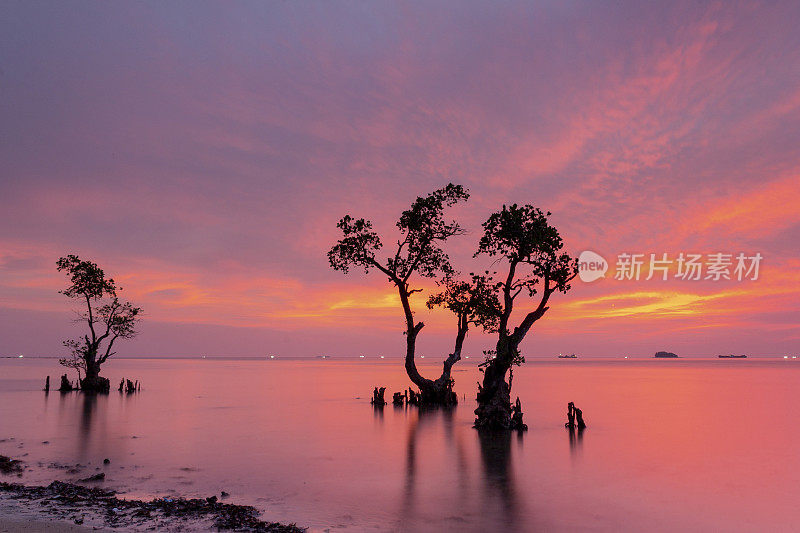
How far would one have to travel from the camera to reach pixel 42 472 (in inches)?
927

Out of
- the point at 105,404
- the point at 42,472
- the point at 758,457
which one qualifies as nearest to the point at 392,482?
the point at 42,472

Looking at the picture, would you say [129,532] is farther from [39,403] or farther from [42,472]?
[39,403]

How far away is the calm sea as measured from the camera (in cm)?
1920

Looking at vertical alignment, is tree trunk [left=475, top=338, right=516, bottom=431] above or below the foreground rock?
above

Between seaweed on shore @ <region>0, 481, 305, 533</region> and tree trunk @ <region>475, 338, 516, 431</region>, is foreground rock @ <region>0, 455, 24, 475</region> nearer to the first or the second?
seaweed on shore @ <region>0, 481, 305, 533</region>

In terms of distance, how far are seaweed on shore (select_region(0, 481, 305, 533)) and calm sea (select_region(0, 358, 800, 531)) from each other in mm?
1585

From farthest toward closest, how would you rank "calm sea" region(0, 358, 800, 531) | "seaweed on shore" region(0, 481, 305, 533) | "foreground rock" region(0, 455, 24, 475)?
"foreground rock" region(0, 455, 24, 475) → "calm sea" region(0, 358, 800, 531) → "seaweed on shore" region(0, 481, 305, 533)

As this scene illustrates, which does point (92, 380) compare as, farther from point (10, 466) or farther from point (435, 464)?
point (435, 464)

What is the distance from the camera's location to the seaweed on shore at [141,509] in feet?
51.0

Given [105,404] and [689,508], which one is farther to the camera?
[105,404]

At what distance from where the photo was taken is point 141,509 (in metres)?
16.7

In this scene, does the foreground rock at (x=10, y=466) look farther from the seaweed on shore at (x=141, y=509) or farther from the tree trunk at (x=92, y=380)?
the tree trunk at (x=92, y=380)

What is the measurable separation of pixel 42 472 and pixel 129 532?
12.2 m

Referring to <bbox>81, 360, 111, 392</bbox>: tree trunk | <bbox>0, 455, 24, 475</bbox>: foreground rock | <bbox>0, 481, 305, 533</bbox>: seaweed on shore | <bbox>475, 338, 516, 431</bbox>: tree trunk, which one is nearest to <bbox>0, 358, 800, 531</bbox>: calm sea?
<bbox>0, 455, 24, 475</bbox>: foreground rock
